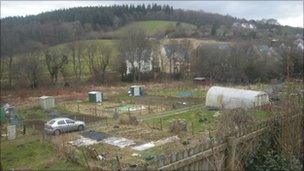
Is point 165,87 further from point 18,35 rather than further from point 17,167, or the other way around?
point 18,35

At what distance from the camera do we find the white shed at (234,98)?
1380 inches

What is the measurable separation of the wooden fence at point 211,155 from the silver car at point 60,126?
12.9 m

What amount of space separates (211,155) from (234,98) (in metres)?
19.1

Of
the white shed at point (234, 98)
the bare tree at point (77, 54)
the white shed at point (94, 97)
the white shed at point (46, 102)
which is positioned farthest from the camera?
the bare tree at point (77, 54)

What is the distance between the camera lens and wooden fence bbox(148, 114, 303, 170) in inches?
624

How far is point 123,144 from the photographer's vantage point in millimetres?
25484

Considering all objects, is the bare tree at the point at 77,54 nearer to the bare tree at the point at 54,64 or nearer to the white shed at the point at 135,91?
the bare tree at the point at 54,64

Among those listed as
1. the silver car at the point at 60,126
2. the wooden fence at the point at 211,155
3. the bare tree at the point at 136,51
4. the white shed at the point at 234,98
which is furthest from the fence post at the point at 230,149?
the bare tree at the point at 136,51

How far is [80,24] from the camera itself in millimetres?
107625

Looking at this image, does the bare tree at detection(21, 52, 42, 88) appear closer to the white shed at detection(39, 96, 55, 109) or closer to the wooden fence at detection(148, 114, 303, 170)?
the white shed at detection(39, 96, 55, 109)

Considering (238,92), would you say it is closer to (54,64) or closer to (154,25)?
(54,64)

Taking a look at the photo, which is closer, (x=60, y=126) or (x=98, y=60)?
(x=60, y=126)

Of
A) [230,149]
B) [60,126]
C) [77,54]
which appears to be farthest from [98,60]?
[230,149]

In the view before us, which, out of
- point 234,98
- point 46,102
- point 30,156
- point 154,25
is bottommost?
point 30,156
